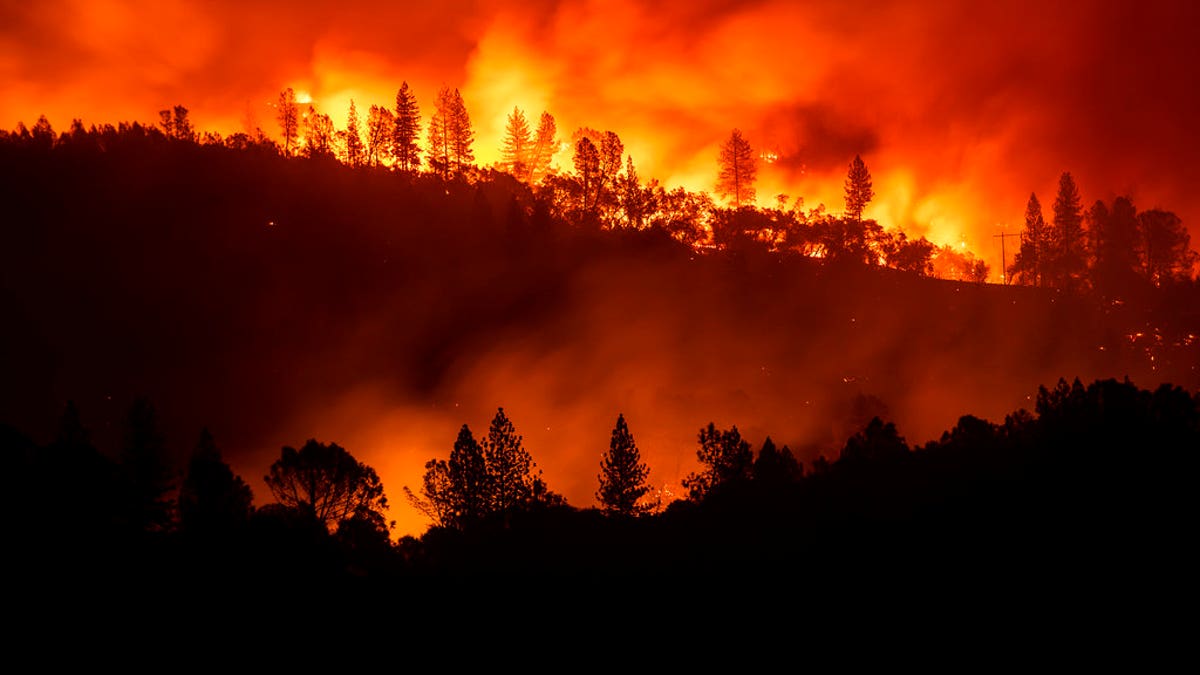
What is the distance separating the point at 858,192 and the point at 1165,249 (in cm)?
4972

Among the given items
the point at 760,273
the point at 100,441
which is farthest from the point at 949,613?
the point at 760,273

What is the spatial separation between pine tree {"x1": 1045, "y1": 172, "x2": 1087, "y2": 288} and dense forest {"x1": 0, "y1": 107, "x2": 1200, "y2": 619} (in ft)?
2.38

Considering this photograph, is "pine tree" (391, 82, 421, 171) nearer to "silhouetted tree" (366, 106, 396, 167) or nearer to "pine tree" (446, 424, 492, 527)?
"silhouetted tree" (366, 106, 396, 167)

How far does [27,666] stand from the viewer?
28.7 metres

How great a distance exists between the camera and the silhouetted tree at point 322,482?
5000 centimetres

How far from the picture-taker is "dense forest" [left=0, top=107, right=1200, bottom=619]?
3828 centimetres

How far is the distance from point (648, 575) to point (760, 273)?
84.8m

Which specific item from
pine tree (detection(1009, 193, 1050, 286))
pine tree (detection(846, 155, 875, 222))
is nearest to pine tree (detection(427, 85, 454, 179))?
pine tree (detection(846, 155, 875, 222))

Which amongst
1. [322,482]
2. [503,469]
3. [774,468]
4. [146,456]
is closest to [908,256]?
[774,468]

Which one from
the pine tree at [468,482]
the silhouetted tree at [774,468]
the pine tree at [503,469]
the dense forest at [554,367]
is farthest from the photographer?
the pine tree at [503,469]

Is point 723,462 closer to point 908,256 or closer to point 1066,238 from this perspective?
point 908,256

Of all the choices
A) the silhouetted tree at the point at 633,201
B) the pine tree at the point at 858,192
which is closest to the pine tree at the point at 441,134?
the silhouetted tree at the point at 633,201

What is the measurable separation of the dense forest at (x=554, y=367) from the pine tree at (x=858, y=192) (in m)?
0.52

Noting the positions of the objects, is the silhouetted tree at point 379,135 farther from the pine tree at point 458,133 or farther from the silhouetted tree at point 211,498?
the silhouetted tree at point 211,498
